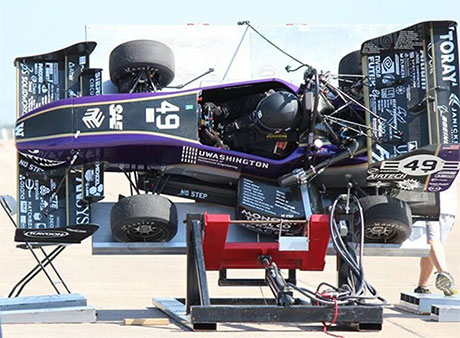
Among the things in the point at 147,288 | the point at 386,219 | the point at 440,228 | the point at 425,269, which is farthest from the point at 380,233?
the point at 147,288

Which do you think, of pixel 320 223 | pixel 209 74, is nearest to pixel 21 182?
pixel 209 74

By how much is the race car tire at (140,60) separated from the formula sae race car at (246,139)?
1 cm

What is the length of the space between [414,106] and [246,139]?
1.57 meters

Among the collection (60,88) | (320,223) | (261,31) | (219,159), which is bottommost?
(320,223)

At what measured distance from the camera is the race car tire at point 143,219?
9070mm

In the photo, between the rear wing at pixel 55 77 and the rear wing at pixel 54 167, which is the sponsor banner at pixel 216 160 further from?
the rear wing at pixel 55 77

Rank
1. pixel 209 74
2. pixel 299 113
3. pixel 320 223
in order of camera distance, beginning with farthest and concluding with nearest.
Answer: pixel 209 74 → pixel 299 113 → pixel 320 223

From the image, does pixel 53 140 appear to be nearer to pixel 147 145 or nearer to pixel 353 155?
pixel 147 145

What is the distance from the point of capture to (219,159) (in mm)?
9508

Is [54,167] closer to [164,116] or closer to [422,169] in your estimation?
[164,116]

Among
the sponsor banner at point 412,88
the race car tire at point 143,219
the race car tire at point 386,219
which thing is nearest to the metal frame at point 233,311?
the race car tire at point 143,219

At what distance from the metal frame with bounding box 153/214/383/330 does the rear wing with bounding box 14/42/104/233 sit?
1.58 metres

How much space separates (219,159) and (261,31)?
1954 mm

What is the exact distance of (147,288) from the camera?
40.7 ft
